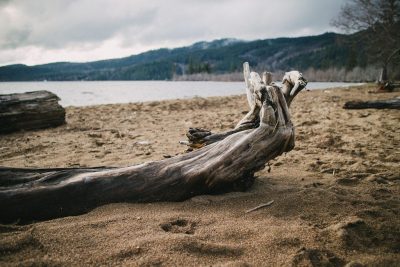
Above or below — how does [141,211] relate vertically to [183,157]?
below

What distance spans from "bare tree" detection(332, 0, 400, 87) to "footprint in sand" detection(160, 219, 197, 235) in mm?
21244

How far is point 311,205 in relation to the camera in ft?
8.17

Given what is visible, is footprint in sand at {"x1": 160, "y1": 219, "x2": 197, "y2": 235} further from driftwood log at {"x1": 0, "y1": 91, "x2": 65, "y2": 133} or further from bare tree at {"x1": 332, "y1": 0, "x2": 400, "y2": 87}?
bare tree at {"x1": 332, "y1": 0, "x2": 400, "y2": 87}

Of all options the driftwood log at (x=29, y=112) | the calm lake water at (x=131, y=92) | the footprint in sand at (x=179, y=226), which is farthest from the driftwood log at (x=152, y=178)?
the calm lake water at (x=131, y=92)

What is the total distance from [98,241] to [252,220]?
1115 millimetres

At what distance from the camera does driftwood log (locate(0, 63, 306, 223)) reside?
88.3 inches

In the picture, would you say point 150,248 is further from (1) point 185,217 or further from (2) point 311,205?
(2) point 311,205

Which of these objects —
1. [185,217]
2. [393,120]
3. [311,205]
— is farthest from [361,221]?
[393,120]

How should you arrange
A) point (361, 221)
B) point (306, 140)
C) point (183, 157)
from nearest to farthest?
point (361, 221), point (183, 157), point (306, 140)

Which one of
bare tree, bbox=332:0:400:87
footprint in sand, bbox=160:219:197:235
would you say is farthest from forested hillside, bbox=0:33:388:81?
footprint in sand, bbox=160:219:197:235

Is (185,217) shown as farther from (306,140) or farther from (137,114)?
(137,114)

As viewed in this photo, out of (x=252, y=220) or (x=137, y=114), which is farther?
(x=137, y=114)

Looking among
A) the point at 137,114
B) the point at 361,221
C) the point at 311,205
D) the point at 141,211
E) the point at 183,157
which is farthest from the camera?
the point at 137,114

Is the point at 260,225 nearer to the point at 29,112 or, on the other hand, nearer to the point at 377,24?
the point at 29,112
